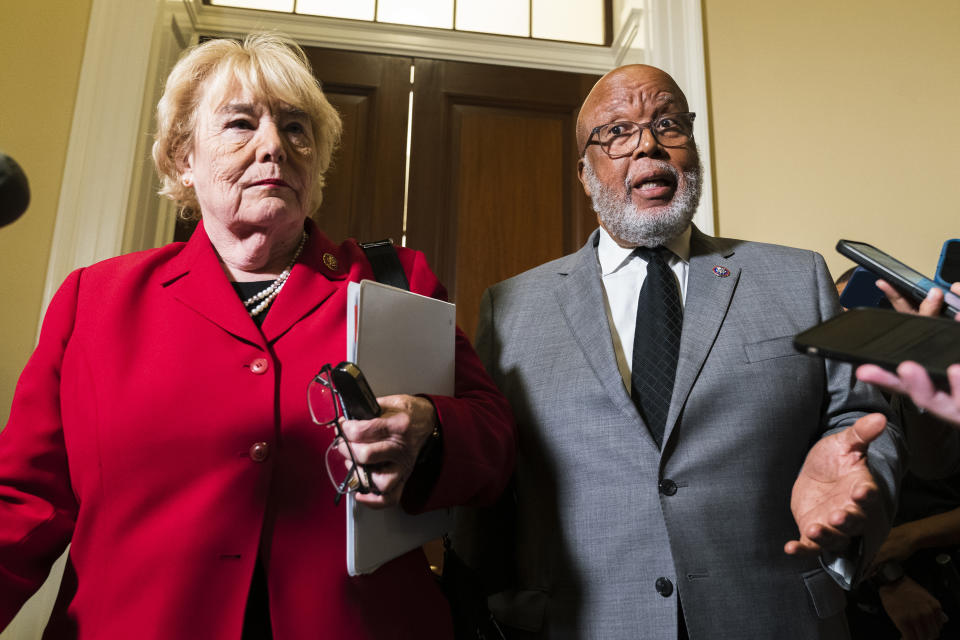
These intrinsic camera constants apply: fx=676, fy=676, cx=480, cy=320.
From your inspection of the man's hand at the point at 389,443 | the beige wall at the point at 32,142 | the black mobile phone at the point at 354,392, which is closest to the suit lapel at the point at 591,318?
the man's hand at the point at 389,443

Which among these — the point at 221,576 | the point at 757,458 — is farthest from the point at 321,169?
the point at 757,458

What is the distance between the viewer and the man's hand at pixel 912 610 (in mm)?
1746

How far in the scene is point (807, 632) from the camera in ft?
3.89

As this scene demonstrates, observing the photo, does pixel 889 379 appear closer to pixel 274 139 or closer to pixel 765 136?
pixel 274 139

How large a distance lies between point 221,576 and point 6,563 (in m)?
0.34

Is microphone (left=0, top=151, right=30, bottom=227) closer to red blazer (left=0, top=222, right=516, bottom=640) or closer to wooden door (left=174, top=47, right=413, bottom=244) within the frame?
red blazer (left=0, top=222, right=516, bottom=640)

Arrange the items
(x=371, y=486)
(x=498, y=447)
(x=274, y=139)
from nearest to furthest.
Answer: (x=371, y=486), (x=498, y=447), (x=274, y=139)

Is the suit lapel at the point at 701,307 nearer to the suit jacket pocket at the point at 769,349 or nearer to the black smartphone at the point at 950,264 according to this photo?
the suit jacket pocket at the point at 769,349

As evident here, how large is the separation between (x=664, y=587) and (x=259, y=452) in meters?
0.73

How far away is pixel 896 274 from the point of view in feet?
4.05

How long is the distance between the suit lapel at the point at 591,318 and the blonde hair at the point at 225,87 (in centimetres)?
60

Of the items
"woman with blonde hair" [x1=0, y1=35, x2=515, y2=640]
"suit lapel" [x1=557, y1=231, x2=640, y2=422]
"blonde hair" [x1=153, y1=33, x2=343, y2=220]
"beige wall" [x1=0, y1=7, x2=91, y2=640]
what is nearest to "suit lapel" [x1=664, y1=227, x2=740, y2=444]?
"suit lapel" [x1=557, y1=231, x2=640, y2=422]

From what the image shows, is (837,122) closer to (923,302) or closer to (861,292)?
(861,292)

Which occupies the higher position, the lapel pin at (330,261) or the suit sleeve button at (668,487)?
the lapel pin at (330,261)
